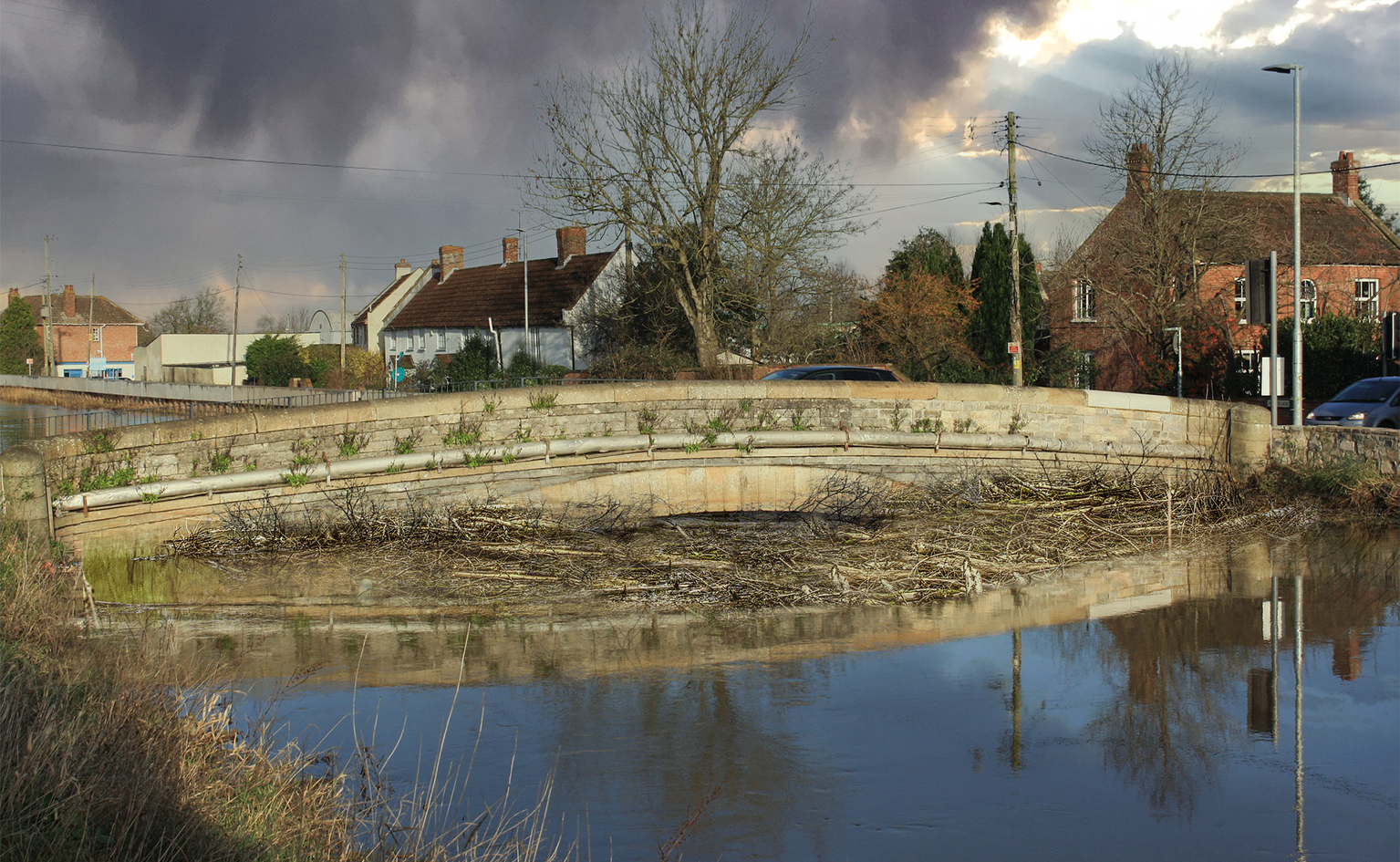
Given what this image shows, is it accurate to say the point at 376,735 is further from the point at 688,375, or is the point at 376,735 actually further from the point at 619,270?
the point at 619,270

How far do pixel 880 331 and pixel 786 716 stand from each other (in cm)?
2786

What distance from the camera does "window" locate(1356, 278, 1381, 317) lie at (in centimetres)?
3616

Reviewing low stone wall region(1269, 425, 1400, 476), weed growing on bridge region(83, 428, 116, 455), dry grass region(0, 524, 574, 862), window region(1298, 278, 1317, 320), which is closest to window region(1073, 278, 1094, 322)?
window region(1298, 278, 1317, 320)

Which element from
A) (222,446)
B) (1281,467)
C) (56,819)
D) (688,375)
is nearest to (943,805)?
(56,819)

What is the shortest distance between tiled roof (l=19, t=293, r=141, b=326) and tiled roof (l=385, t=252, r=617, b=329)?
40178 millimetres

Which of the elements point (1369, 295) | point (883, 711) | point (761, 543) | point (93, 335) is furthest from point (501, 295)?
point (93, 335)

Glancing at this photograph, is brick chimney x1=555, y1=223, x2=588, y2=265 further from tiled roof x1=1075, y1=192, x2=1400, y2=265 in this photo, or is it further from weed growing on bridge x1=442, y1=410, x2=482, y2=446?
weed growing on bridge x1=442, y1=410, x2=482, y2=446

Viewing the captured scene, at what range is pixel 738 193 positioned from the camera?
33250mm

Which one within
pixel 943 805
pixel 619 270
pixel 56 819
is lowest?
pixel 943 805

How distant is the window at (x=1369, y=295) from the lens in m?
36.2

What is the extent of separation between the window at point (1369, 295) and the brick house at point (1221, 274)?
0.04 m

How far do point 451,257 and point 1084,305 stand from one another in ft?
114

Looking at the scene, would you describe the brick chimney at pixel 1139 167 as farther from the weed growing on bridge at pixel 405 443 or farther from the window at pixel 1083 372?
the weed growing on bridge at pixel 405 443

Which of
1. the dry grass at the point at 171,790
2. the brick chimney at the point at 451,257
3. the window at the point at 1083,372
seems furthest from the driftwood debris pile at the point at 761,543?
the brick chimney at the point at 451,257
